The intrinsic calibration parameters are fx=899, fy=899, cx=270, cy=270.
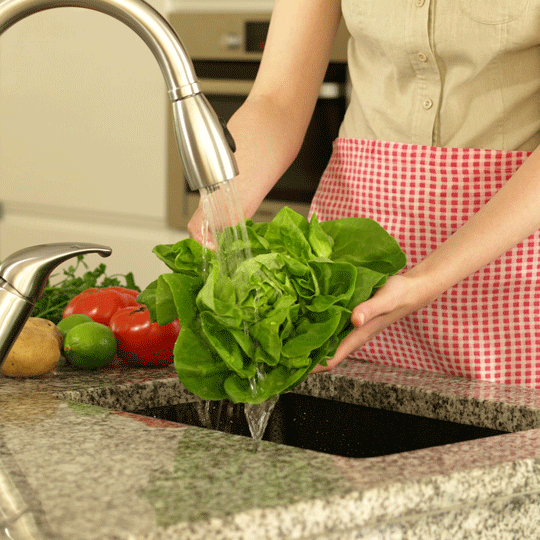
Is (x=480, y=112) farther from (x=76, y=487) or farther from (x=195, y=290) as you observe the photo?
(x=76, y=487)

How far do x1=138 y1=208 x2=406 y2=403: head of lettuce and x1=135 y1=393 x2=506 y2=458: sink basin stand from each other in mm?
172

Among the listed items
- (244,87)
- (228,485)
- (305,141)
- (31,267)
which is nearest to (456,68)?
(31,267)

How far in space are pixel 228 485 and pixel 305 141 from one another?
2.05m

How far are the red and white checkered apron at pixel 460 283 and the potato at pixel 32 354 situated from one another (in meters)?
0.45

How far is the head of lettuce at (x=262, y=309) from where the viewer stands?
938 mm

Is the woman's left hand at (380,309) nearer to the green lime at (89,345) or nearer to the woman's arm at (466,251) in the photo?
the woman's arm at (466,251)

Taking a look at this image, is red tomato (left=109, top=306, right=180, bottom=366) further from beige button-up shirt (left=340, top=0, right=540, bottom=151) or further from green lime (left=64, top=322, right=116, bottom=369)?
beige button-up shirt (left=340, top=0, right=540, bottom=151)

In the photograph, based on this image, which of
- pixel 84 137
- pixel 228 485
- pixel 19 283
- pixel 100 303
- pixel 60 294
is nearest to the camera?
pixel 228 485

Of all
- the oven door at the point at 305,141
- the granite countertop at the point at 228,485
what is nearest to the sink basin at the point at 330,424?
the granite countertop at the point at 228,485

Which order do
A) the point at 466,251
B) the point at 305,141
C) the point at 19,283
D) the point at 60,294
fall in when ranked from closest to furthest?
the point at 19,283 < the point at 466,251 < the point at 60,294 < the point at 305,141

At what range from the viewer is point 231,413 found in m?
1.16

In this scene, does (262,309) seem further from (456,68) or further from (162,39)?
(456,68)

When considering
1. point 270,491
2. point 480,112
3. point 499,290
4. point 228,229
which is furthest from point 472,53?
point 270,491

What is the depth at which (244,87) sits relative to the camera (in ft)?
9.09
